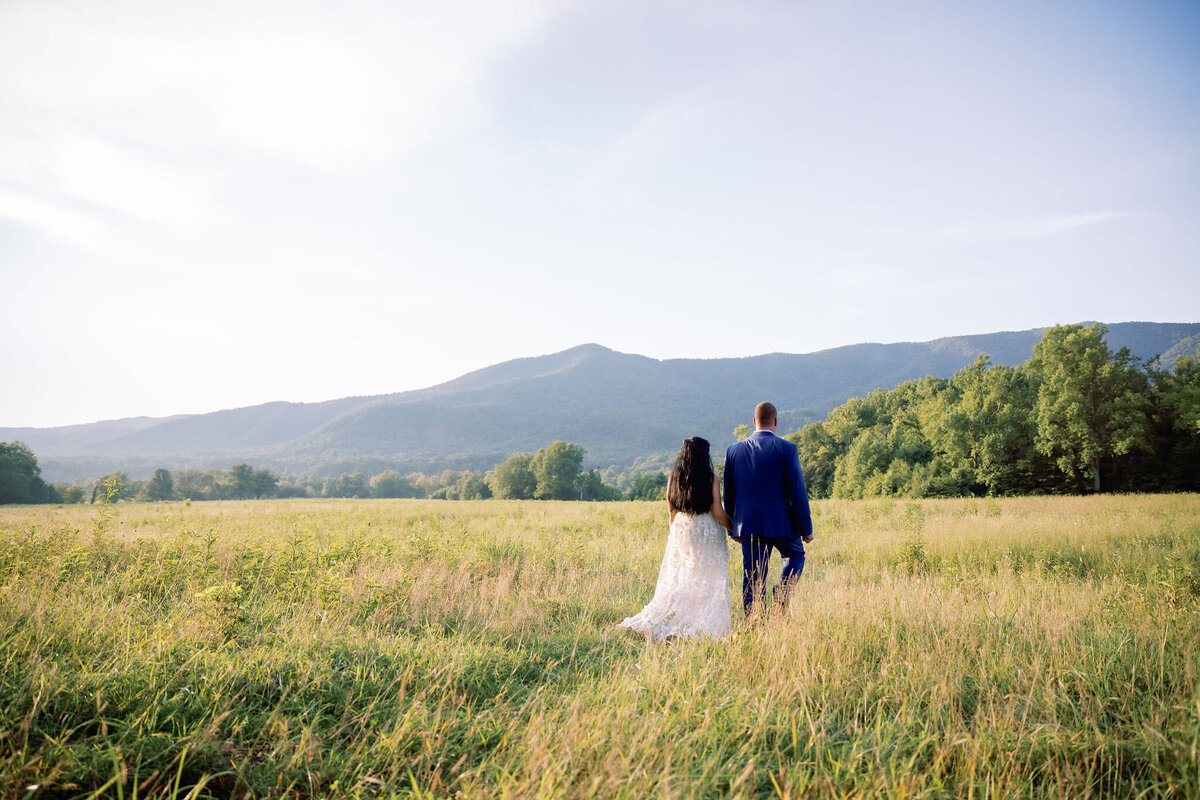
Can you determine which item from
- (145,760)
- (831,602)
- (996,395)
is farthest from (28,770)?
(996,395)

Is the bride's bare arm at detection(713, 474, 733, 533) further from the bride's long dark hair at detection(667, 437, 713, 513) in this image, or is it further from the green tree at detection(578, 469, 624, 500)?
the green tree at detection(578, 469, 624, 500)

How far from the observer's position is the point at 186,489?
80250 mm

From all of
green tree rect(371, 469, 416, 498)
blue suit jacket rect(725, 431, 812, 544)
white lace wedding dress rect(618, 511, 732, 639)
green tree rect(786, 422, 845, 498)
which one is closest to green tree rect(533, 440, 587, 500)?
green tree rect(786, 422, 845, 498)

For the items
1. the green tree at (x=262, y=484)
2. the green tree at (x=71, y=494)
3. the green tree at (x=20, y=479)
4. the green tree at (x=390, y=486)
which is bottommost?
the green tree at (x=390, y=486)

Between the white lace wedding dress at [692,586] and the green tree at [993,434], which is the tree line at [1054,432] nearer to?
the green tree at [993,434]

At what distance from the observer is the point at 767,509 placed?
5914 millimetres

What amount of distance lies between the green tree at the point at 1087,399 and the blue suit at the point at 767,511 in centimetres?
4055

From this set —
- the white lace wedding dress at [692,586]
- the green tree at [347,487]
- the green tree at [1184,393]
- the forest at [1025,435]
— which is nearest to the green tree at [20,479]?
the forest at [1025,435]

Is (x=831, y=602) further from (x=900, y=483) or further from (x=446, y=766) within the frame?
(x=900, y=483)

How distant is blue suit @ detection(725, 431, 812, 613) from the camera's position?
5906 mm

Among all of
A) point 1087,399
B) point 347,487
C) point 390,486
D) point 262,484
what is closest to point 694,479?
point 1087,399

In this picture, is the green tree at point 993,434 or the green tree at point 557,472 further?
the green tree at point 557,472

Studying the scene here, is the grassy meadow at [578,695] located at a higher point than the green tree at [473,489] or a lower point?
higher

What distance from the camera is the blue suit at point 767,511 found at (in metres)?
5.91
